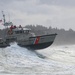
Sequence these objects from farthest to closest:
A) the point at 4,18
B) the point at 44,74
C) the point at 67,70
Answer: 1. the point at 4,18
2. the point at 67,70
3. the point at 44,74

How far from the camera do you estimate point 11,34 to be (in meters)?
47.8

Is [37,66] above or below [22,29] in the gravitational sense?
below

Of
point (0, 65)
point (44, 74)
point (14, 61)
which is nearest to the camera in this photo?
point (44, 74)

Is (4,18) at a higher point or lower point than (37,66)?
Answer: higher

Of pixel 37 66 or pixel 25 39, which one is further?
pixel 25 39

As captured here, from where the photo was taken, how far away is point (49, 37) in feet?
150

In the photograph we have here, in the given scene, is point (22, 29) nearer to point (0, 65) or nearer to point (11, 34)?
point (11, 34)

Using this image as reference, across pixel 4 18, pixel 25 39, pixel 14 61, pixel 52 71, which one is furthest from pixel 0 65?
pixel 4 18

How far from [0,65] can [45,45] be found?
18116 mm

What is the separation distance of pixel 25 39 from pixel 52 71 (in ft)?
65.7

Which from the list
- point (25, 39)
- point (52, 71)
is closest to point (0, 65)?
point (52, 71)

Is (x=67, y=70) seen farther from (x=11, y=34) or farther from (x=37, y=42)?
(x=11, y=34)

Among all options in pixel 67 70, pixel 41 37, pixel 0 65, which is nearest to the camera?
pixel 67 70

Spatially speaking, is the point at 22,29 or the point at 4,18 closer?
the point at 22,29
